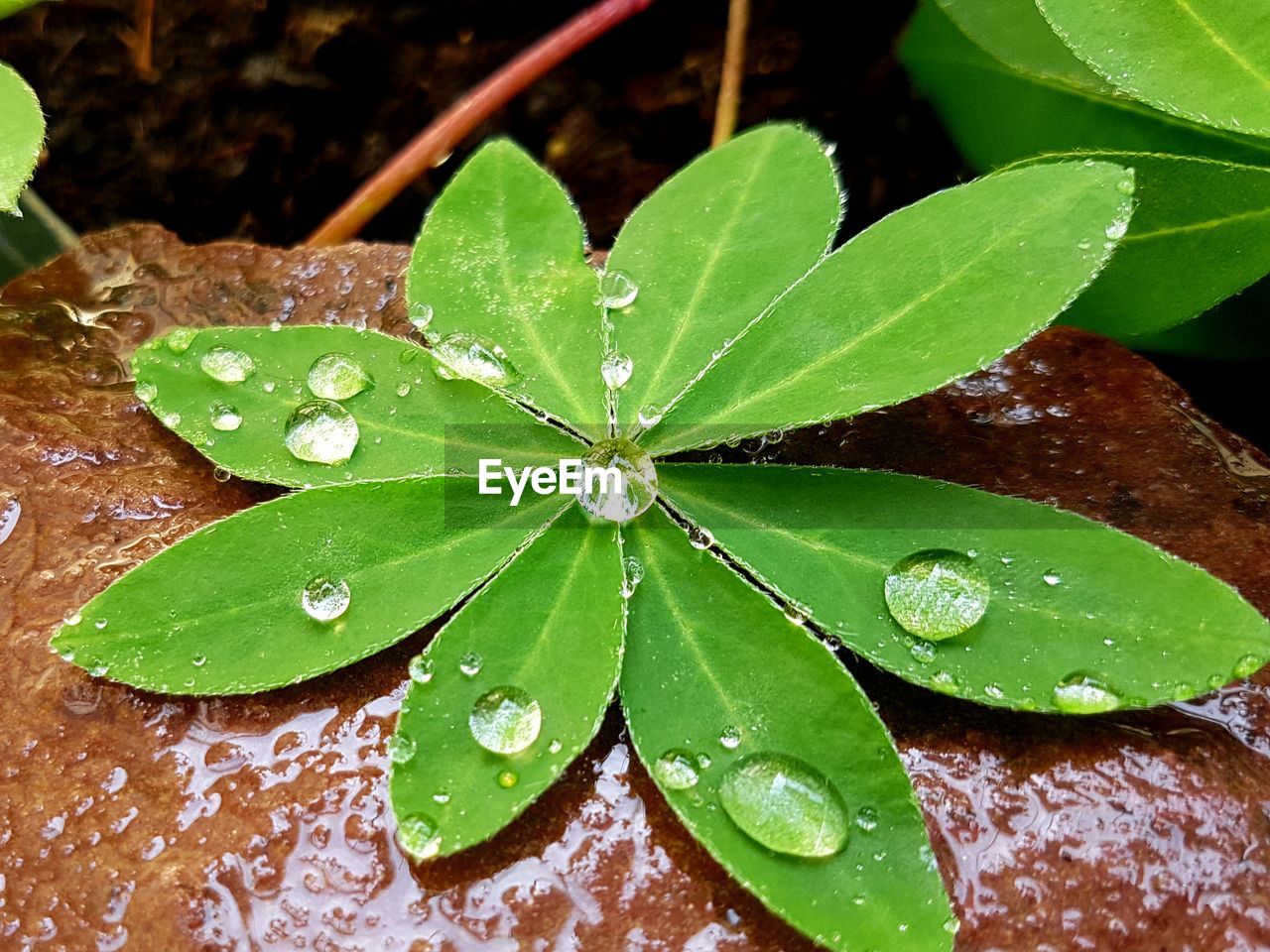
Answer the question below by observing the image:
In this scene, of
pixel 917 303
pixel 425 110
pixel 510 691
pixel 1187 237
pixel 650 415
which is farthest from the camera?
pixel 425 110

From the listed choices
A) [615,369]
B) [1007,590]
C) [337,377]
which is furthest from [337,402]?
[1007,590]

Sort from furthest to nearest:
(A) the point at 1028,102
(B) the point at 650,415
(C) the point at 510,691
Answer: (A) the point at 1028,102, (B) the point at 650,415, (C) the point at 510,691

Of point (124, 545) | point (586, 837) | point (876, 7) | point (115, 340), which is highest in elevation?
point (876, 7)

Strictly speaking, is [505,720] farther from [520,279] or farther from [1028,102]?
[1028,102]

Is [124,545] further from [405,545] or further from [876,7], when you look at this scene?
[876,7]

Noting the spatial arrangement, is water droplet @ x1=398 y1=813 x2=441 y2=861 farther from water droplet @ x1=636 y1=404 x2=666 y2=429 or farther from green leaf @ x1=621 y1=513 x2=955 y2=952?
water droplet @ x1=636 y1=404 x2=666 y2=429

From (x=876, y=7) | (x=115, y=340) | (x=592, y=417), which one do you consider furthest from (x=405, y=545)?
(x=876, y=7)
